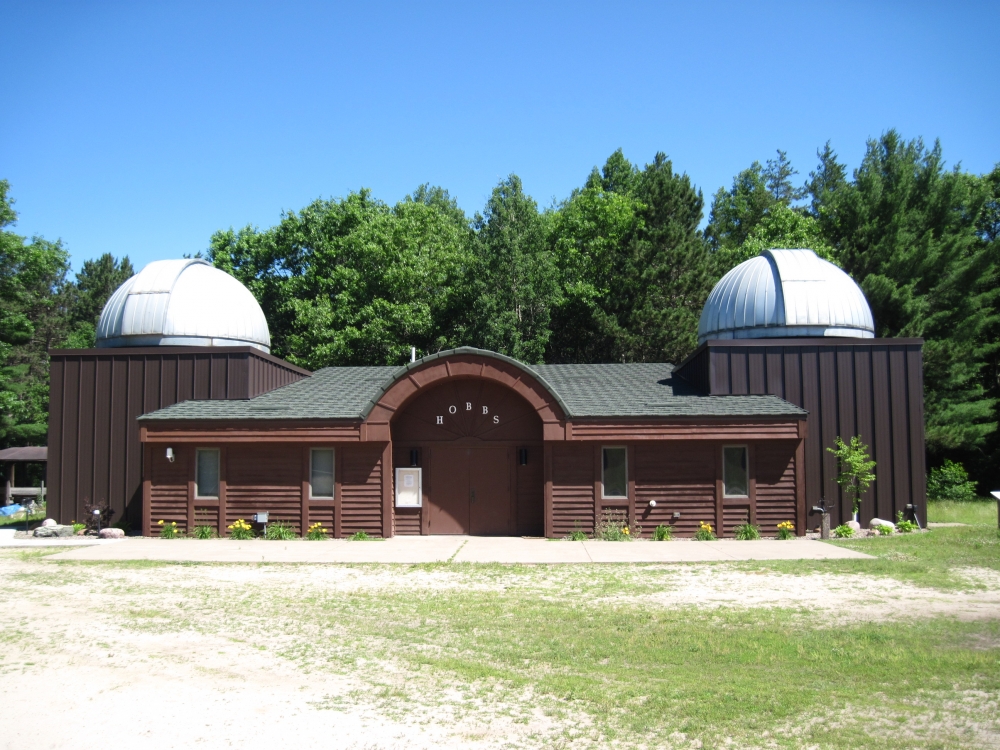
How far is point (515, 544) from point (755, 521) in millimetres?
5526

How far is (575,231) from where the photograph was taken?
4366 centimetres

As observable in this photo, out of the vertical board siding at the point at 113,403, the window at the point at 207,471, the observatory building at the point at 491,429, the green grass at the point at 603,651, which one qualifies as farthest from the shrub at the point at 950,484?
the window at the point at 207,471

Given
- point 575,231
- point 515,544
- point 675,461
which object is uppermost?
point 575,231

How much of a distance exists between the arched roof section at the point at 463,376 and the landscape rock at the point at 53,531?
763 centimetres

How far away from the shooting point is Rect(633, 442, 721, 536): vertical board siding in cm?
2016

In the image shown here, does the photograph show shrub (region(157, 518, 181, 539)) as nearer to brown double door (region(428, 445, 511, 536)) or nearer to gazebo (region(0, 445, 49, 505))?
brown double door (region(428, 445, 511, 536))

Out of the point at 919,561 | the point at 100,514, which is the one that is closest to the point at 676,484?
the point at 919,561

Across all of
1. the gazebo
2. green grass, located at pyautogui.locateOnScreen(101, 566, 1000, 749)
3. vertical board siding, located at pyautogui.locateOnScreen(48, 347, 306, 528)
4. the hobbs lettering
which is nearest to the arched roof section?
the hobbs lettering

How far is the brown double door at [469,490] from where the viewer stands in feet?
70.4

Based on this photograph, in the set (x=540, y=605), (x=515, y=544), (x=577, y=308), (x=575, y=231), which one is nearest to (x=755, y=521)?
(x=515, y=544)

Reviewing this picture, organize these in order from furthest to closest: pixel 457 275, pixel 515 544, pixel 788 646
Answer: pixel 457 275 → pixel 515 544 → pixel 788 646

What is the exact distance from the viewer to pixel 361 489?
2062 centimetres

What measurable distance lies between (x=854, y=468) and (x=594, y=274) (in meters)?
23.3

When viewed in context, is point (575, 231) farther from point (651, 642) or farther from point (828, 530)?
point (651, 642)
